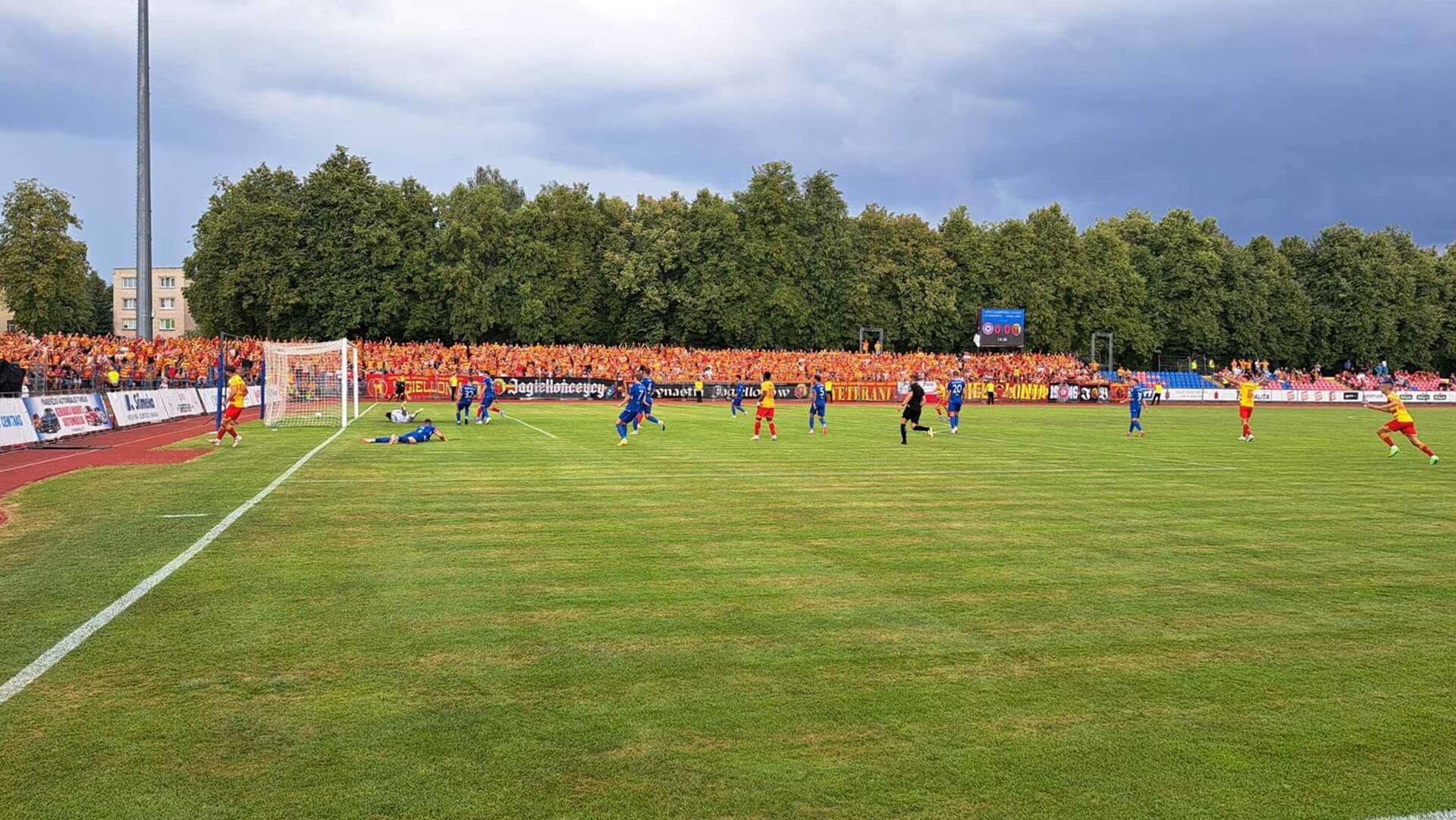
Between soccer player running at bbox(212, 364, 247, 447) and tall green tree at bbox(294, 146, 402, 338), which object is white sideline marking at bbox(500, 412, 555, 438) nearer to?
soccer player running at bbox(212, 364, 247, 447)

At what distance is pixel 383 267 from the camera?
63938 mm

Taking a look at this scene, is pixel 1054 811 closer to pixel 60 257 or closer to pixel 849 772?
pixel 849 772

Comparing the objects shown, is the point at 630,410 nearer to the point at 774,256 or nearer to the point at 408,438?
the point at 408,438

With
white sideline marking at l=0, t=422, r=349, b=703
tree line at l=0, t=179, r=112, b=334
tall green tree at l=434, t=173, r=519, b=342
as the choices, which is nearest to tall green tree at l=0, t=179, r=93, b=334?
tree line at l=0, t=179, r=112, b=334

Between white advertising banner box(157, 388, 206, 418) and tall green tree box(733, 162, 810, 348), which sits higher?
tall green tree box(733, 162, 810, 348)

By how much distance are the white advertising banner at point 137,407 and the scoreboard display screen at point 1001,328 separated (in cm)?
4875

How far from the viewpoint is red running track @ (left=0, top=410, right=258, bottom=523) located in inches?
647

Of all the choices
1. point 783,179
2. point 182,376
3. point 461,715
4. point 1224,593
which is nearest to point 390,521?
point 461,715

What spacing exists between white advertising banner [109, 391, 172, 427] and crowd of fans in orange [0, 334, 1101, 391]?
295 centimetres

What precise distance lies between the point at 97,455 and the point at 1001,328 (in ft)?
183

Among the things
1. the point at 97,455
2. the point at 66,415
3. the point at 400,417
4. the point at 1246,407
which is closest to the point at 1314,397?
the point at 1246,407

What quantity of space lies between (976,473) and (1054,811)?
43.5 ft

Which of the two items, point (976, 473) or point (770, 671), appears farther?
point (976, 473)

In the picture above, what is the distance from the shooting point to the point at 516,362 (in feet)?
183
